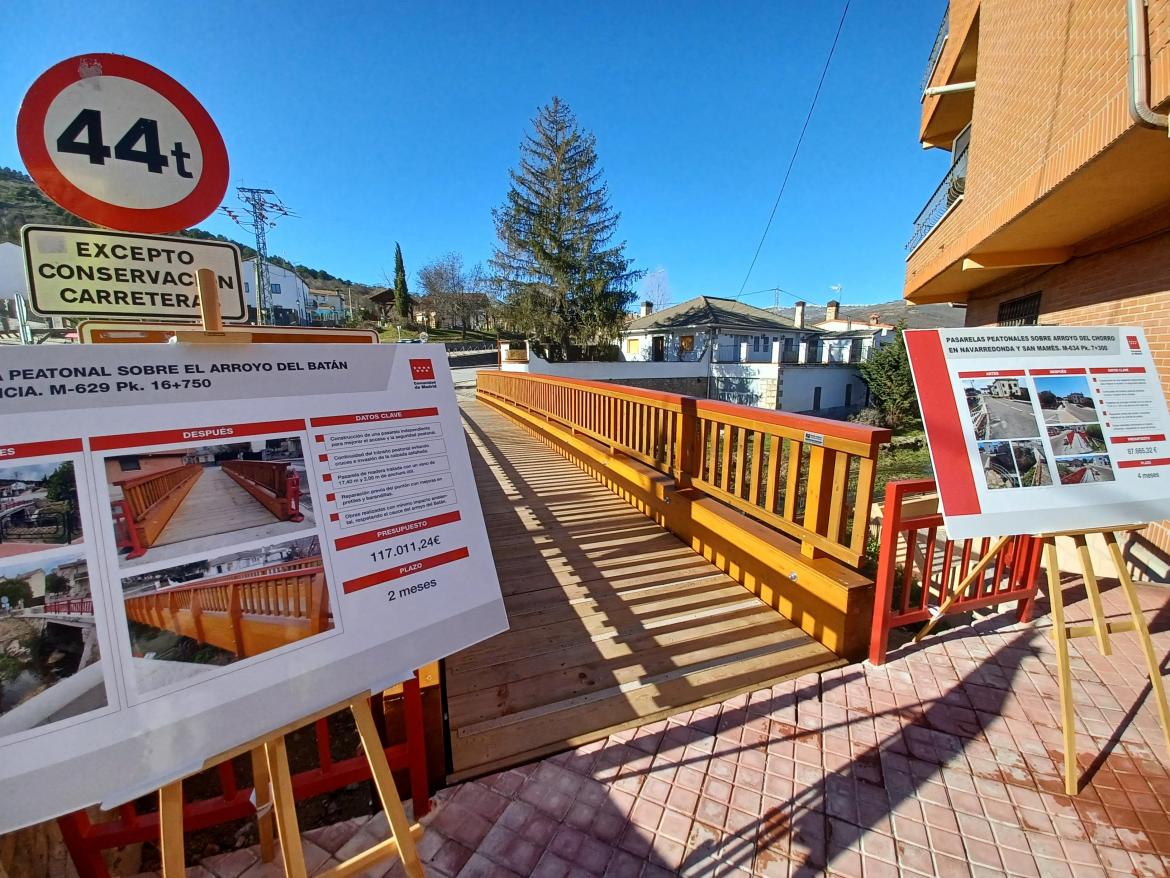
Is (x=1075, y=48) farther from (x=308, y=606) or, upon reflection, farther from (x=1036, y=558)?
(x=308, y=606)

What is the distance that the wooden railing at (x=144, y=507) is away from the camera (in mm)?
1003

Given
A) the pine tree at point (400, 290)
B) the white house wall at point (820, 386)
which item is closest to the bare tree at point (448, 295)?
the pine tree at point (400, 290)

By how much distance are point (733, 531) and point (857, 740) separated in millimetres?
1368

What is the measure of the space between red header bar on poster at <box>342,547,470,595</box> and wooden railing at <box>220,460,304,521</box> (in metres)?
0.22

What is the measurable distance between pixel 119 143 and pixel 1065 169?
5.77 metres

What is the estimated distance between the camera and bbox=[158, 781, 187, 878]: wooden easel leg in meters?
1.04

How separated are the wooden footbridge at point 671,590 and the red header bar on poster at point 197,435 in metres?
1.53

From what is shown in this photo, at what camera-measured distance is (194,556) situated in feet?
3.47

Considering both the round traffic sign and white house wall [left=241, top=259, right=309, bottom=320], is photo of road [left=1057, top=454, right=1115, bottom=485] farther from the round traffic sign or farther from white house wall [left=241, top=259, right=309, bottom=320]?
white house wall [left=241, top=259, right=309, bottom=320]

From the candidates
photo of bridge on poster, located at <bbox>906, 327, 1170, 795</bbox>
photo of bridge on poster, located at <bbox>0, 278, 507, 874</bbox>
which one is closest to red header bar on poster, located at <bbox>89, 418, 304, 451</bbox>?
photo of bridge on poster, located at <bbox>0, 278, 507, 874</bbox>

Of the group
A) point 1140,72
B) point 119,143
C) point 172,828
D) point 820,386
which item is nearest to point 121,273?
point 119,143

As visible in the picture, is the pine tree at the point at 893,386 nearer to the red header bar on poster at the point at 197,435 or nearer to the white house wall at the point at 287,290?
the red header bar on poster at the point at 197,435

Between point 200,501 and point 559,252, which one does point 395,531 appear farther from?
point 559,252

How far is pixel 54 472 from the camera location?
96cm
